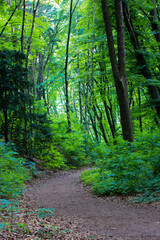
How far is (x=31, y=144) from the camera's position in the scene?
11602 mm

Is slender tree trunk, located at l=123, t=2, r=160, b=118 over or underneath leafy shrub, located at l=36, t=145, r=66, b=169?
over

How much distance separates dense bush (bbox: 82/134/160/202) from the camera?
6055 millimetres

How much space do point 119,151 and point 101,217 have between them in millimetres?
2860

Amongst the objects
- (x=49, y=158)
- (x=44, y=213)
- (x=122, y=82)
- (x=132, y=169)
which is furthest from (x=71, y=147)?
(x=44, y=213)

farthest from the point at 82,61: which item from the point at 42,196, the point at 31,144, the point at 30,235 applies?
the point at 30,235

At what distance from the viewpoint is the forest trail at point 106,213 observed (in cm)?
381

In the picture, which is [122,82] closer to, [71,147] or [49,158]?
[49,158]

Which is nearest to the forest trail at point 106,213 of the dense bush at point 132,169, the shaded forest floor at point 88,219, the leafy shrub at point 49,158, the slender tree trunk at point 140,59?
the shaded forest floor at point 88,219

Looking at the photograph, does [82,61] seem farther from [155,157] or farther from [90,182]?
[155,157]

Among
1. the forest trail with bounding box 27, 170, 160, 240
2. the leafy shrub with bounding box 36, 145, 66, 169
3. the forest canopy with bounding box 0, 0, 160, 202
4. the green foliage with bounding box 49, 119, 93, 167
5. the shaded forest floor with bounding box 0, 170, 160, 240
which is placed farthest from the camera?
the green foliage with bounding box 49, 119, 93, 167

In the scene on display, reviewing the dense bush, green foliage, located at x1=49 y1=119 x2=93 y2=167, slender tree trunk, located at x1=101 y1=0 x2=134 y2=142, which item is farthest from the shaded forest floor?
green foliage, located at x1=49 y1=119 x2=93 y2=167

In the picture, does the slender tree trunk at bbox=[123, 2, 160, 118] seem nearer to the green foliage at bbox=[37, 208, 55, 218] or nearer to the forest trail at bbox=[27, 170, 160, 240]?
the forest trail at bbox=[27, 170, 160, 240]

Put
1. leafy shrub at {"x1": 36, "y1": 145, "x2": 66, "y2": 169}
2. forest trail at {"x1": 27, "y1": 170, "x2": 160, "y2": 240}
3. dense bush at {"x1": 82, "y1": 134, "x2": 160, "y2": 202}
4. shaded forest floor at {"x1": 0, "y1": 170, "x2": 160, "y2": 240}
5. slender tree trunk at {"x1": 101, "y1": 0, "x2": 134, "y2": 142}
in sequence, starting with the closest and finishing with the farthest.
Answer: shaded forest floor at {"x1": 0, "y1": 170, "x2": 160, "y2": 240} → forest trail at {"x1": 27, "y1": 170, "x2": 160, "y2": 240} → dense bush at {"x1": 82, "y1": 134, "x2": 160, "y2": 202} → slender tree trunk at {"x1": 101, "y1": 0, "x2": 134, "y2": 142} → leafy shrub at {"x1": 36, "y1": 145, "x2": 66, "y2": 169}

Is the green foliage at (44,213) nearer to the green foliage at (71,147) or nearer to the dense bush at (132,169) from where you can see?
the dense bush at (132,169)
